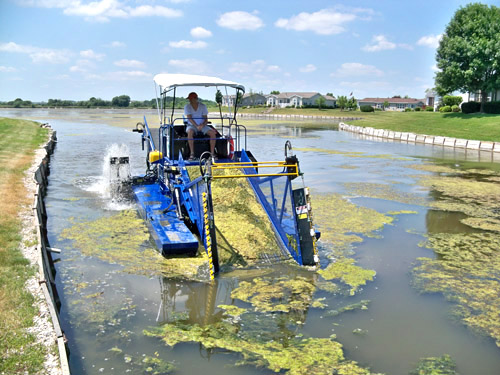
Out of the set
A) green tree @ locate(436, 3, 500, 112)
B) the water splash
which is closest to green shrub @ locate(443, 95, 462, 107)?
green tree @ locate(436, 3, 500, 112)

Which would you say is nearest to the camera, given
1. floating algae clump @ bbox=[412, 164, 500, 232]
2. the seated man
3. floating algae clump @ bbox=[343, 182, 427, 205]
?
the seated man

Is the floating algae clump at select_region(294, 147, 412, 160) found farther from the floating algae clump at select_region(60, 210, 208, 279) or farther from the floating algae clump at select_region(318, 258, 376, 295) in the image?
the floating algae clump at select_region(318, 258, 376, 295)

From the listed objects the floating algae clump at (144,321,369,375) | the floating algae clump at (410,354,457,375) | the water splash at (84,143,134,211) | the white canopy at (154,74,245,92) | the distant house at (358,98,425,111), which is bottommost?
the floating algae clump at (410,354,457,375)

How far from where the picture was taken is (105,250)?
32.8 ft

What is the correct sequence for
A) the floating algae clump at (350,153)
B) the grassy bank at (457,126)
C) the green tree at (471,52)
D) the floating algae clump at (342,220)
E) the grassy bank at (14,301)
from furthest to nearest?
1. the green tree at (471,52)
2. the grassy bank at (457,126)
3. the floating algae clump at (350,153)
4. the floating algae clump at (342,220)
5. the grassy bank at (14,301)

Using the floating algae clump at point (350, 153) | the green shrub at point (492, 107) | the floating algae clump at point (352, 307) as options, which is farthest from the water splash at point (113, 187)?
the green shrub at point (492, 107)

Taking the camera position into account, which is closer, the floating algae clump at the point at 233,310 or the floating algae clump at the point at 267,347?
the floating algae clump at the point at 267,347

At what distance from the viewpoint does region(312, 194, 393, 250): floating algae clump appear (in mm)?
11453

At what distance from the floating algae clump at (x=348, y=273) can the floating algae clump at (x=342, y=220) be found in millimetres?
1164

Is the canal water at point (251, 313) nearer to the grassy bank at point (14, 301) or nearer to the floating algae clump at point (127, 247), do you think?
the floating algae clump at point (127, 247)

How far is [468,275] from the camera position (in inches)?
356

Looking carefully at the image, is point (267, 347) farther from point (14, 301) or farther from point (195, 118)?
point (195, 118)

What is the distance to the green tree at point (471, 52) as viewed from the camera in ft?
167

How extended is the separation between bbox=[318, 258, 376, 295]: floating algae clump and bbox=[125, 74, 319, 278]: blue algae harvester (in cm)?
40
